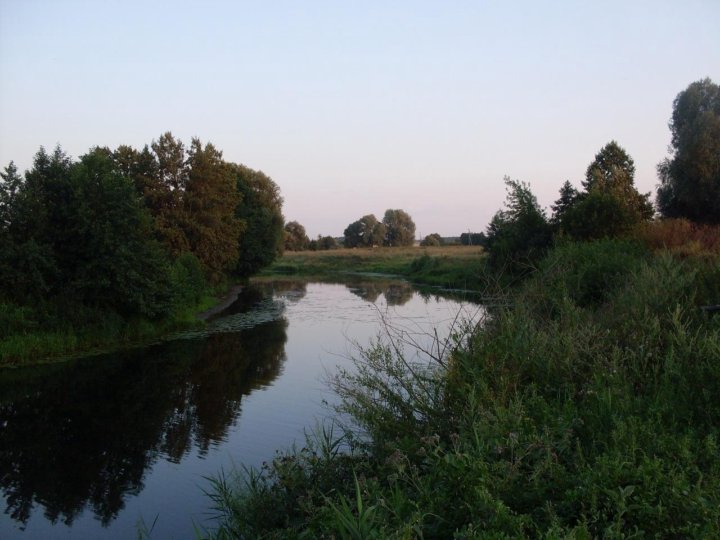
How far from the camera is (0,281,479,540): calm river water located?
300 inches

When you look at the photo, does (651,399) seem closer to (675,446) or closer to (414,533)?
(675,446)

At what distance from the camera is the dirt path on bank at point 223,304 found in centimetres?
2728

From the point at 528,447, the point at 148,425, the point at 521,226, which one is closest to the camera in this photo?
the point at 528,447

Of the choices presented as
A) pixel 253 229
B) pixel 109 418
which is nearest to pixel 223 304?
pixel 253 229

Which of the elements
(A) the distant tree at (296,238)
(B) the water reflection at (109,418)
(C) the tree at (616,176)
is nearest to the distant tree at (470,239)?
(A) the distant tree at (296,238)

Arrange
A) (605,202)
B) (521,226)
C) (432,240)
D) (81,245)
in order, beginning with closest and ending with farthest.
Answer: (81,245)
(605,202)
(521,226)
(432,240)

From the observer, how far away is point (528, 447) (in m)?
4.56

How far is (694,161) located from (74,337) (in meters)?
29.3

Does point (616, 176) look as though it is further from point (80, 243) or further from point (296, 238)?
point (296, 238)

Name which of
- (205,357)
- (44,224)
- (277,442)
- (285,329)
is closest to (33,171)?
(44,224)

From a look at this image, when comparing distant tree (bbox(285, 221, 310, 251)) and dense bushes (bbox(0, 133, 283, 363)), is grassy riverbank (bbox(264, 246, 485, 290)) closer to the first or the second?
distant tree (bbox(285, 221, 310, 251))

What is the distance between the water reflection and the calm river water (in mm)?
25

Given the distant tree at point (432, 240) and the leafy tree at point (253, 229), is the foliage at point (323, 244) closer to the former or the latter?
the distant tree at point (432, 240)

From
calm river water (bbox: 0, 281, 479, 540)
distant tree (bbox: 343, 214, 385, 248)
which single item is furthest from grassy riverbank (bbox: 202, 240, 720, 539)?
distant tree (bbox: 343, 214, 385, 248)
